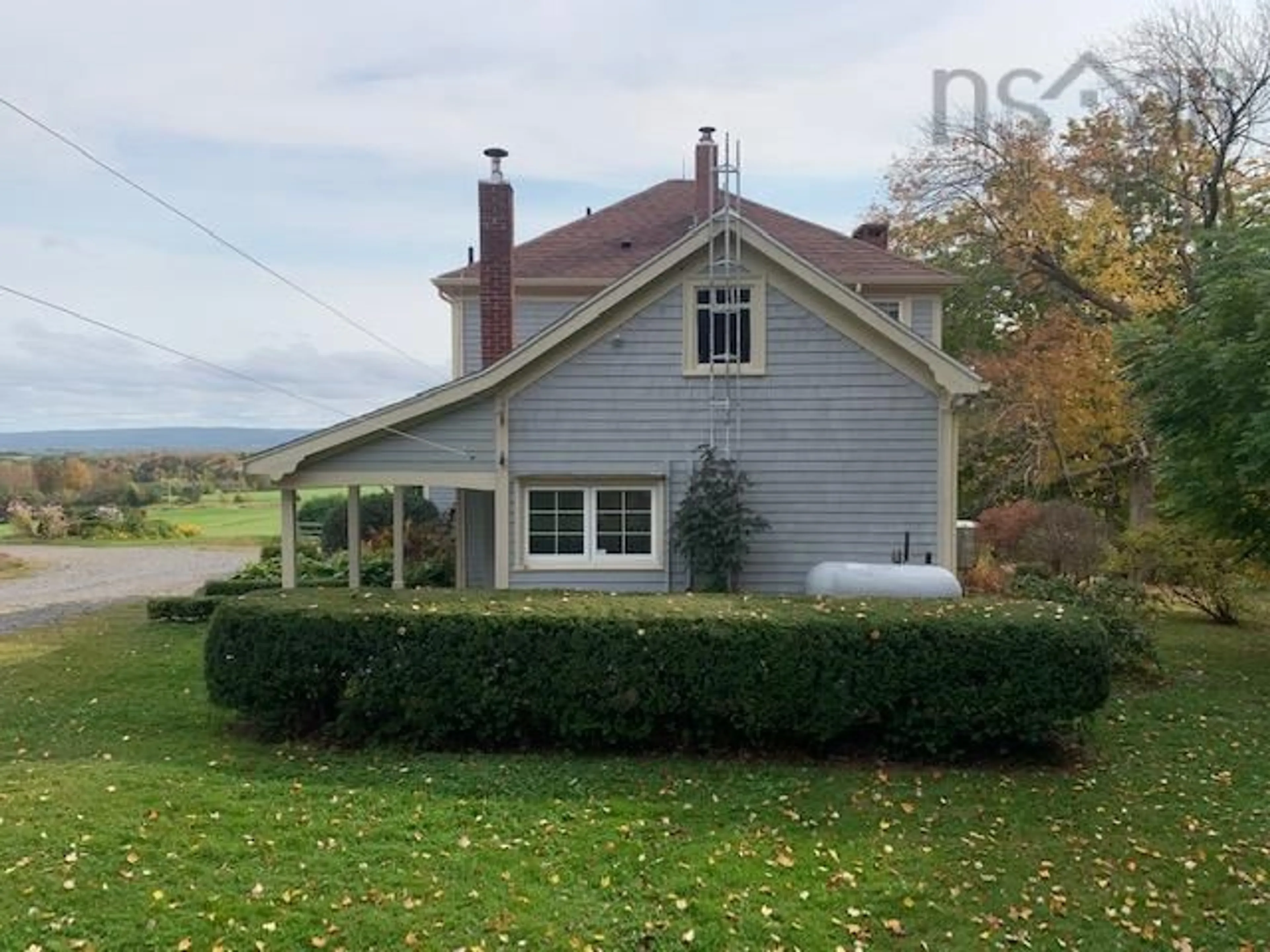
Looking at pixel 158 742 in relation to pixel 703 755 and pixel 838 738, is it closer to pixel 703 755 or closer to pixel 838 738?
pixel 703 755

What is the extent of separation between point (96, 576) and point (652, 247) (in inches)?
650

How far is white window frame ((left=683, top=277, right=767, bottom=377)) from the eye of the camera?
11953mm

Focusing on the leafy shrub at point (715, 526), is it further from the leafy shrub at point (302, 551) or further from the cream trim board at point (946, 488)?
the leafy shrub at point (302, 551)

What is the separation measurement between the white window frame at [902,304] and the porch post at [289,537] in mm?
10836

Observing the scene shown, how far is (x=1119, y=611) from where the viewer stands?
420 inches

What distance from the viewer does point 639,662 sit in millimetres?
7398

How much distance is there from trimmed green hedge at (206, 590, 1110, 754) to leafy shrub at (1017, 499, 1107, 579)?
1020cm

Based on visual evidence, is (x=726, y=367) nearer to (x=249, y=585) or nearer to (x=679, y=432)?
(x=679, y=432)

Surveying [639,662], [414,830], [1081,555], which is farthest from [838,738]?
[1081,555]

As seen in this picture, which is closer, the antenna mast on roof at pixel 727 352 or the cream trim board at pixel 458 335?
the antenna mast on roof at pixel 727 352

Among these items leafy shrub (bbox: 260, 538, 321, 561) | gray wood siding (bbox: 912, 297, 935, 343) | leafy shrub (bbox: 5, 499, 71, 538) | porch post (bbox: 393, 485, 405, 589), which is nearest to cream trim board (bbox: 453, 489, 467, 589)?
porch post (bbox: 393, 485, 405, 589)

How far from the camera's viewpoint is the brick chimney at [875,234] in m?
20.5

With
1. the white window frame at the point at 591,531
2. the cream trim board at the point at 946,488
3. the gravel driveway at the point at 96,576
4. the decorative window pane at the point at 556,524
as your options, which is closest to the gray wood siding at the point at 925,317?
the cream trim board at the point at 946,488

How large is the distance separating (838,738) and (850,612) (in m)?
1.06
